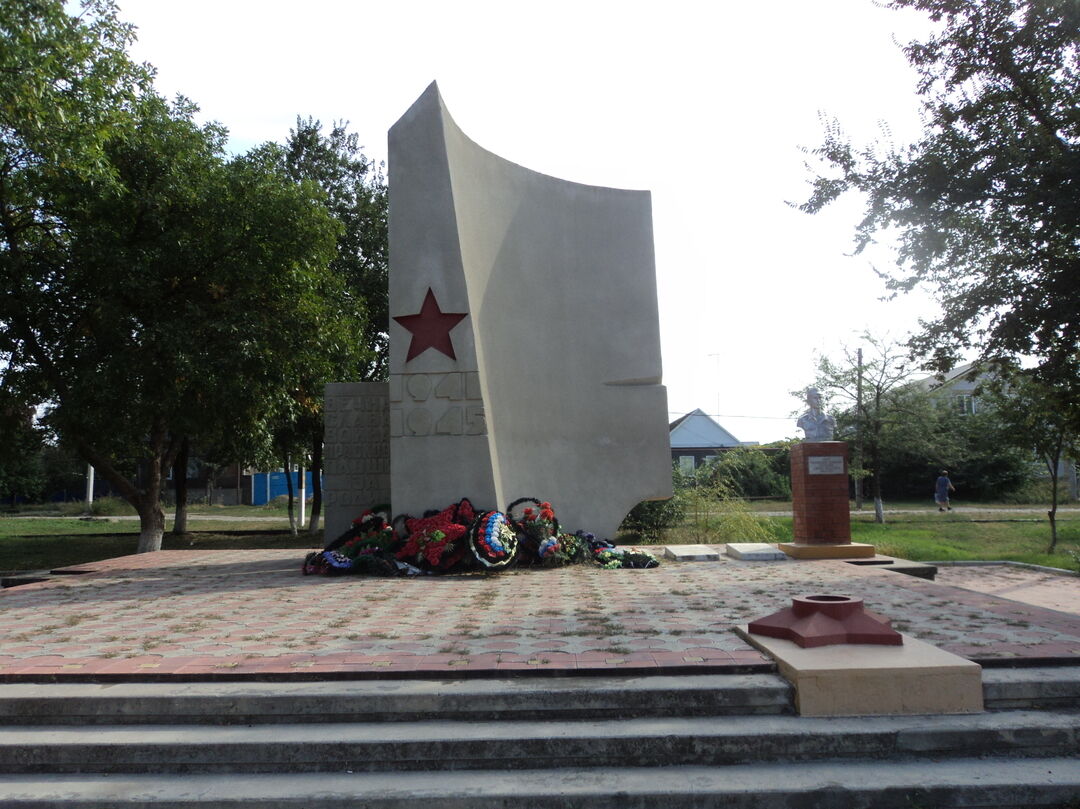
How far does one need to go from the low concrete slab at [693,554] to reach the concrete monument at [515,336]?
793 millimetres

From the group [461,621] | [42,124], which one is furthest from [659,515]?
[42,124]

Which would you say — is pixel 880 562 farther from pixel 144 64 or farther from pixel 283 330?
pixel 144 64

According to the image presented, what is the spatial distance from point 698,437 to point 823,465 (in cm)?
2718

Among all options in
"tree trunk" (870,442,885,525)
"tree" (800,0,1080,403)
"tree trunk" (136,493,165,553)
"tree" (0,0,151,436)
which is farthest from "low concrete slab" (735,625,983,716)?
"tree trunk" (870,442,885,525)

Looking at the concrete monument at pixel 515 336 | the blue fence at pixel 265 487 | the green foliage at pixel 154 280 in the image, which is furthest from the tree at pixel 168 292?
the blue fence at pixel 265 487

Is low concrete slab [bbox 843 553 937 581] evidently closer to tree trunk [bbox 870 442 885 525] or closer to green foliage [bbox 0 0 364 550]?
green foliage [bbox 0 0 364 550]

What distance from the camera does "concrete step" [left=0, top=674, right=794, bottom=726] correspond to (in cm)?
366

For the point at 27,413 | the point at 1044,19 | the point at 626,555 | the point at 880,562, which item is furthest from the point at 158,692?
the point at 27,413

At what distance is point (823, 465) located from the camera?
993 centimetres

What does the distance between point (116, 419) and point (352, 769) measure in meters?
9.06

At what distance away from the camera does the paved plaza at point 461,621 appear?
4.13 meters

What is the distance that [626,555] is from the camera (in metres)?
9.39

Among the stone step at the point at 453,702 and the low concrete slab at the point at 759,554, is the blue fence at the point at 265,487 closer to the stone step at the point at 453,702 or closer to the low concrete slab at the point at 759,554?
the low concrete slab at the point at 759,554

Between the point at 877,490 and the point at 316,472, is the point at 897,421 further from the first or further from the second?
the point at 316,472
